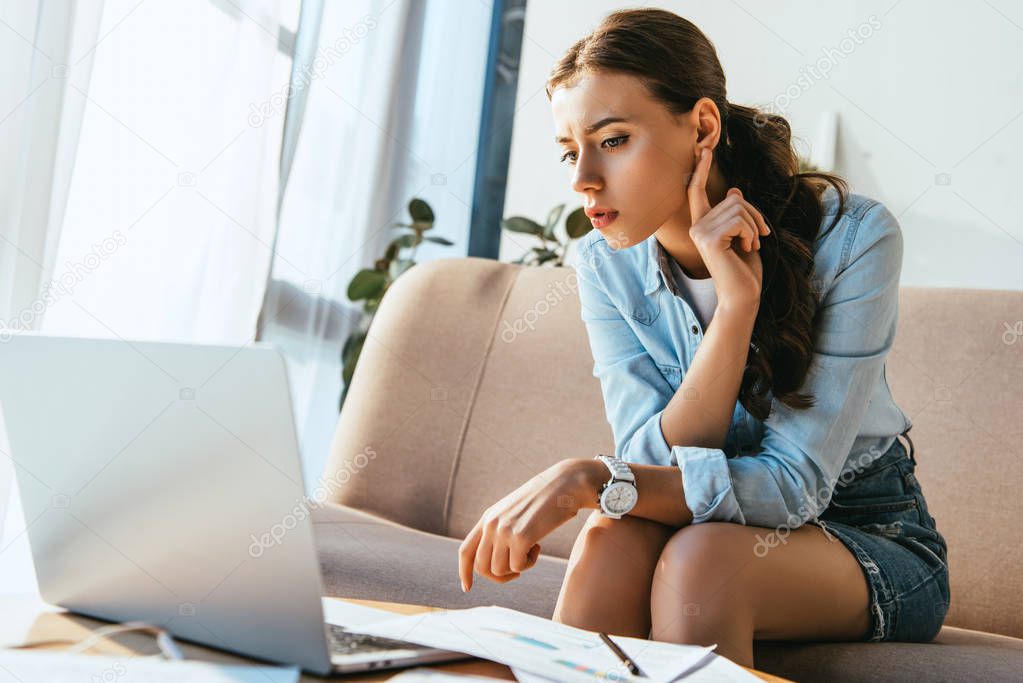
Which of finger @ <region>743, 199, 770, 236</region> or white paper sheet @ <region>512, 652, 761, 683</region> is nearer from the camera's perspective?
white paper sheet @ <region>512, 652, 761, 683</region>

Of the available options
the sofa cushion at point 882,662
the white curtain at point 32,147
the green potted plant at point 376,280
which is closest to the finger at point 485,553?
the sofa cushion at point 882,662

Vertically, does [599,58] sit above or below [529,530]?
above

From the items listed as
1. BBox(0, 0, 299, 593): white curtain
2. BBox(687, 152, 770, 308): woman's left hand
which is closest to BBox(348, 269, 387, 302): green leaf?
BBox(0, 0, 299, 593): white curtain

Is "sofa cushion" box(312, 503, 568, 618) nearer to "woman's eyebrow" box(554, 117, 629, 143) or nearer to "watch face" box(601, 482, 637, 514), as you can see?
"watch face" box(601, 482, 637, 514)

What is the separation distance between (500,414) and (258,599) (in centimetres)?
119

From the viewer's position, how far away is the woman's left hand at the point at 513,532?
872 mm

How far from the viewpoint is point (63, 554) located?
0.74 m

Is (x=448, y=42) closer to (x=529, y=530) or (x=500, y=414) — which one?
(x=500, y=414)

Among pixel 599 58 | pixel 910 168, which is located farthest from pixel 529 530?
pixel 910 168

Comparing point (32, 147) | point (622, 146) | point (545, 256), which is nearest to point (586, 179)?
point (622, 146)

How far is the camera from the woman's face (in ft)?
3.71

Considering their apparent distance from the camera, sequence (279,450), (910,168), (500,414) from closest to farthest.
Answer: (279,450)
(500,414)
(910,168)

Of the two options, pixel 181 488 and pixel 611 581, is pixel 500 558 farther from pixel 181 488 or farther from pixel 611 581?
pixel 181 488

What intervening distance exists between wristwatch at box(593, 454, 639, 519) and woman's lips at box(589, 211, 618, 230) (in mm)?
335
